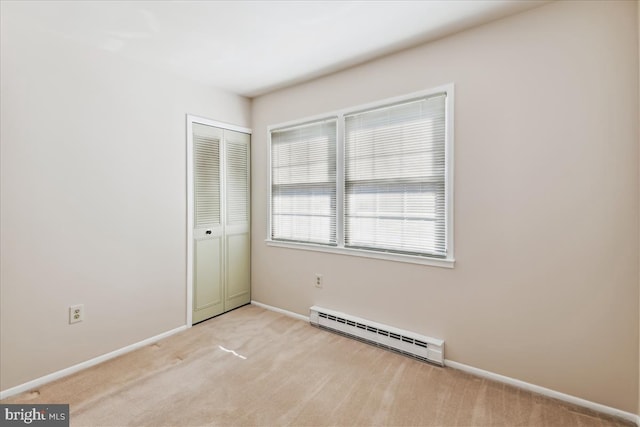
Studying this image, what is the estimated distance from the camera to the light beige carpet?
181 centimetres

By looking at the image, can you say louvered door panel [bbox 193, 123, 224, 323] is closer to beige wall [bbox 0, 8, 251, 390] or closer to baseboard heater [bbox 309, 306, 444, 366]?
beige wall [bbox 0, 8, 251, 390]

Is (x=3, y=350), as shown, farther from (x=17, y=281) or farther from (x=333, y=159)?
(x=333, y=159)

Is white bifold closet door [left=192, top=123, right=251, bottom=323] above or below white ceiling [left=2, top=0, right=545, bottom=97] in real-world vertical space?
below

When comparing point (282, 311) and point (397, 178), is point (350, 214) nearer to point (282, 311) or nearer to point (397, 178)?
point (397, 178)

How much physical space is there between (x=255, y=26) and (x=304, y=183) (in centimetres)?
153

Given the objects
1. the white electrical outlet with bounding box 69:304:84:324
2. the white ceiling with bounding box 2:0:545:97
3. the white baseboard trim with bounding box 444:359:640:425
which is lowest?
the white baseboard trim with bounding box 444:359:640:425

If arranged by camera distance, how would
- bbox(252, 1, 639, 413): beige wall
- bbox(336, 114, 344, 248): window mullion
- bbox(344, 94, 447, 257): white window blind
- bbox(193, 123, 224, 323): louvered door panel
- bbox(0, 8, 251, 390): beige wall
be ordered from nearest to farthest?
bbox(252, 1, 639, 413): beige wall → bbox(0, 8, 251, 390): beige wall → bbox(344, 94, 447, 257): white window blind → bbox(336, 114, 344, 248): window mullion → bbox(193, 123, 224, 323): louvered door panel

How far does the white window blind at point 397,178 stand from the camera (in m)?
2.44

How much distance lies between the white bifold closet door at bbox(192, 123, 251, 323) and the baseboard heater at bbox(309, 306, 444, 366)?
1079 millimetres

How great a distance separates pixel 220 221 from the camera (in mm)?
3430

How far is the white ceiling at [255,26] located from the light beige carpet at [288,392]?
Answer: 2527 millimetres

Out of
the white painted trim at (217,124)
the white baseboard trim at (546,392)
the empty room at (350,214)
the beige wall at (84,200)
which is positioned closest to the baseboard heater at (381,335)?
the empty room at (350,214)

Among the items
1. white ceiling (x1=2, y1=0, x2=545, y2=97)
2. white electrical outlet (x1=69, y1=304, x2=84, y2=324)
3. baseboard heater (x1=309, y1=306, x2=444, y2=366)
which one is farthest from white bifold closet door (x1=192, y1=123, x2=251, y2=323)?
baseboard heater (x1=309, y1=306, x2=444, y2=366)

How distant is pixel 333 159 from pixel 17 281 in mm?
2610
